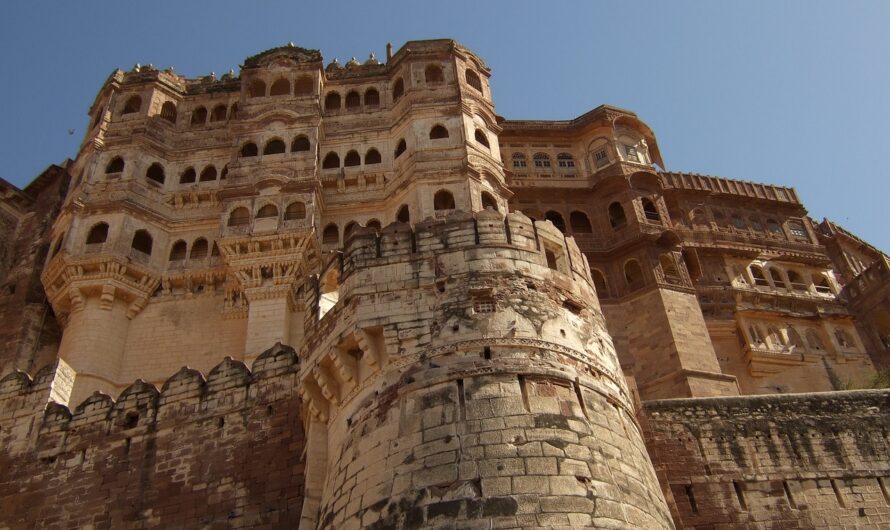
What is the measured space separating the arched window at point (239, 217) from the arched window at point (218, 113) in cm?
654

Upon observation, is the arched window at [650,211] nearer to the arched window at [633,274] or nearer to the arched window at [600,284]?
the arched window at [633,274]

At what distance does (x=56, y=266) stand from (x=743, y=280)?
79.0 ft

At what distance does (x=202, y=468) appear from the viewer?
1360 cm

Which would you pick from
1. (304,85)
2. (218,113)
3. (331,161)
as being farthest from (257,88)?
(331,161)

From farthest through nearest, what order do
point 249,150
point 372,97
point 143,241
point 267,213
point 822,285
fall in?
point 822,285 → point 372,97 → point 249,150 → point 143,241 → point 267,213

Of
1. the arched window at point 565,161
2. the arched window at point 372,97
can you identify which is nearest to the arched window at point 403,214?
the arched window at point 372,97

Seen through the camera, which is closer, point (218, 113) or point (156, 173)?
point (156, 173)

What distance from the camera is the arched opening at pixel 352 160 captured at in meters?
29.3

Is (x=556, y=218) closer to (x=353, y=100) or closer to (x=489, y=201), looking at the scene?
(x=489, y=201)

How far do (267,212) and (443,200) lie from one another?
18.8 feet

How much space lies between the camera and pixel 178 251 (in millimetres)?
27516

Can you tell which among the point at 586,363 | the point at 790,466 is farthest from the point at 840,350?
the point at 586,363

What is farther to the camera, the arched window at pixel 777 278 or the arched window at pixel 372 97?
the arched window at pixel 372 97

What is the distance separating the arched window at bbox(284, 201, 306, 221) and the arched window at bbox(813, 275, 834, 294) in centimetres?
2002
